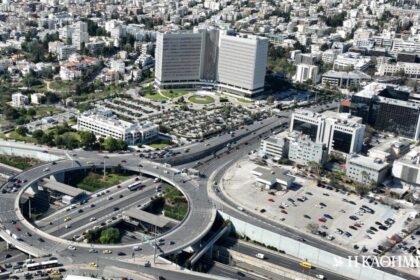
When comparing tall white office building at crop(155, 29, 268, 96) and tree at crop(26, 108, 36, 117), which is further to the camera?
tall white office building at crop(155, 29, 268, 96)

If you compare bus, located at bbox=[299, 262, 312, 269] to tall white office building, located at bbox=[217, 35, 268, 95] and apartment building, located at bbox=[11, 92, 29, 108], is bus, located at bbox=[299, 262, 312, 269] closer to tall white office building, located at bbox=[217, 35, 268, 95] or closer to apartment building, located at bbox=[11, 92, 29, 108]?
tall white office building, located at bbox=[217, 35, 268, 95]

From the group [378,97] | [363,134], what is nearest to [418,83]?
[378,97]

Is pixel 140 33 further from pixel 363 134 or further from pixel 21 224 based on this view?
pixel 21 224

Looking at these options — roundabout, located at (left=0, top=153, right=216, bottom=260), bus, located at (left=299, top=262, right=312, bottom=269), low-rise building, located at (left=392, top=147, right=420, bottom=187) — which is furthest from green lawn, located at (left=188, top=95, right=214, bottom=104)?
bus, located at (left=299, top=262, right=312, bottom=269)

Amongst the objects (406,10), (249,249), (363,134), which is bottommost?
(249,249)

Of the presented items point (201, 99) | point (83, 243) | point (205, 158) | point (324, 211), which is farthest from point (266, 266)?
point (201, 99)

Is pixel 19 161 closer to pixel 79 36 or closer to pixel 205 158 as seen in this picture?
pixel 205 158
